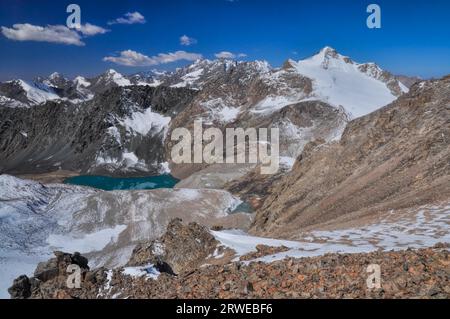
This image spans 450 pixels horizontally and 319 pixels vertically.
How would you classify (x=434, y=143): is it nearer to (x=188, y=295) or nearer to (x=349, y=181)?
(x=349, y=181)

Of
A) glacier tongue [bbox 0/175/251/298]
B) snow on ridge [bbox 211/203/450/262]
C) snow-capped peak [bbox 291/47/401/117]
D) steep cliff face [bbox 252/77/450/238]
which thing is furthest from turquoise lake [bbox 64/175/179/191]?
snow on ridge [bbox 211/203/450/262]

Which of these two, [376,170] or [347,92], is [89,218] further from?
[347,92]

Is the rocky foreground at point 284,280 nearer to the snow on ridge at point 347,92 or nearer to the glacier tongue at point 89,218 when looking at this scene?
the glacier tongue at point 89,218

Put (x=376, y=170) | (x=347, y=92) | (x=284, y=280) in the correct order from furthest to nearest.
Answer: (x=347, y=92), (x=376, y=170), (x=284, y=280)

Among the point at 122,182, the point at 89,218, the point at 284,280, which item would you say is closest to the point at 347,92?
the point at 122,182

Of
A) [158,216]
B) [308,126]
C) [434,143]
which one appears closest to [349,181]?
[434,143]

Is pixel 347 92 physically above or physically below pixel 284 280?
above
